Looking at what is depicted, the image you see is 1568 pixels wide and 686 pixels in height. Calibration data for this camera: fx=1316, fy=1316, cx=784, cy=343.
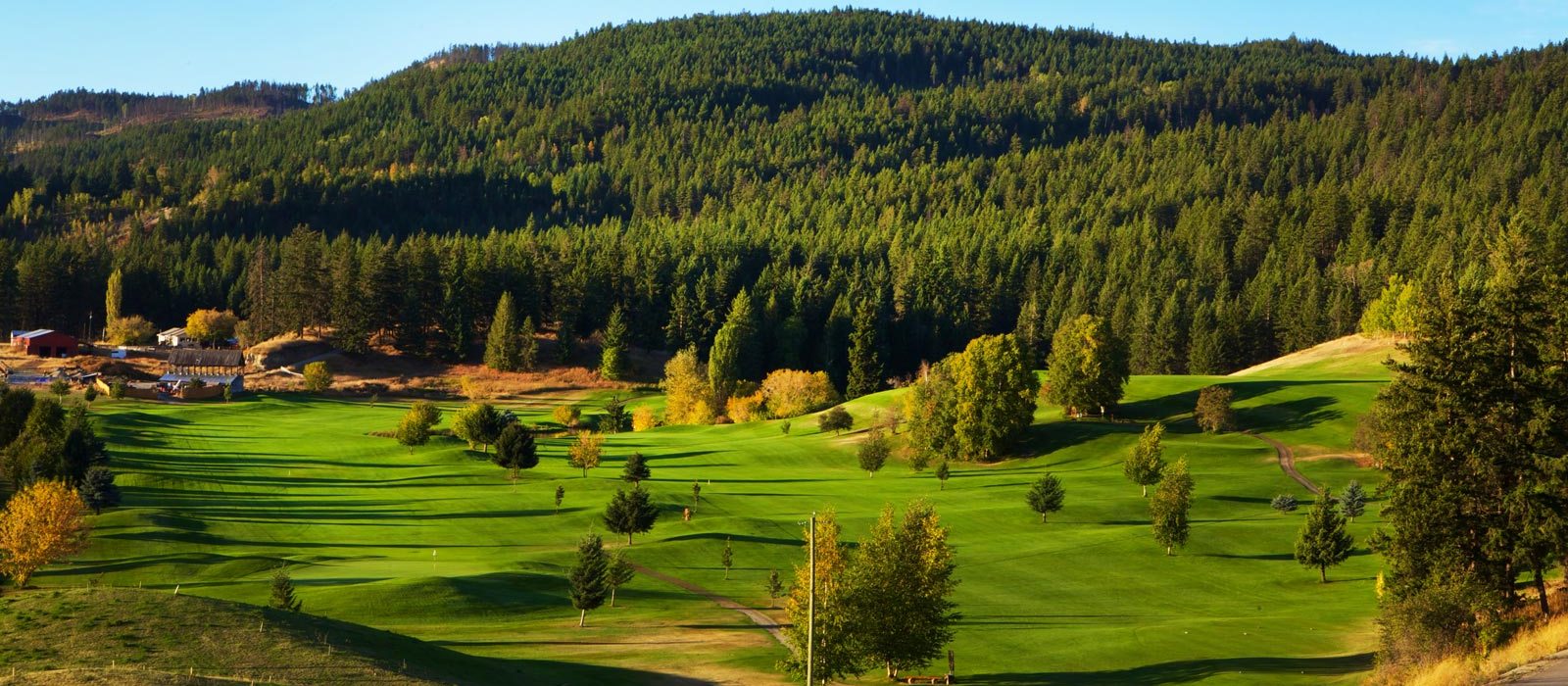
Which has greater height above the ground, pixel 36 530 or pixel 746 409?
pixel 746 409

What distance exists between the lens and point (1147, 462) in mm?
91500

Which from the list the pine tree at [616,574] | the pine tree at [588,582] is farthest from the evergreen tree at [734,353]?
the pine tree at [588,582]

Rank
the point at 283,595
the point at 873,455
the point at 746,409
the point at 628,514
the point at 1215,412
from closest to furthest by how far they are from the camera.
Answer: the point at 283,595, the point at 628,514, the point at 873,455, the point at 1215,412, the point at 746,409

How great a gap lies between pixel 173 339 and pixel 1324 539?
15879 cm

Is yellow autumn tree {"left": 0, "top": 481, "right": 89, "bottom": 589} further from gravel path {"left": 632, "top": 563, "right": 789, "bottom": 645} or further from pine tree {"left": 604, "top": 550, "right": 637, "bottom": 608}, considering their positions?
gravel path {"left": 632, "top": 563, "right": 789, "bottom": 645}

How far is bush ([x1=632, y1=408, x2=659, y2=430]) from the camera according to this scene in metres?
143

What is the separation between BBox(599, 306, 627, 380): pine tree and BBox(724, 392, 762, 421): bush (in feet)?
75.8

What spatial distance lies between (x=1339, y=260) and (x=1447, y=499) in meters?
155

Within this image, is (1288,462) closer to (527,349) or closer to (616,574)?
(616,574)

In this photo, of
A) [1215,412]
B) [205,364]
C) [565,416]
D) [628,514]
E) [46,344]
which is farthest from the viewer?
[46,344]

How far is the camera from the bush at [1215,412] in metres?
108

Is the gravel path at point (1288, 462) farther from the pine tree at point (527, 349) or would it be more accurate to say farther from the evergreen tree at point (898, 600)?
the pine tree at point (527, 349)

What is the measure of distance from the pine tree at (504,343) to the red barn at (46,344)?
52145 millimetres

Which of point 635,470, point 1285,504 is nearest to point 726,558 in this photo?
point 635,470
